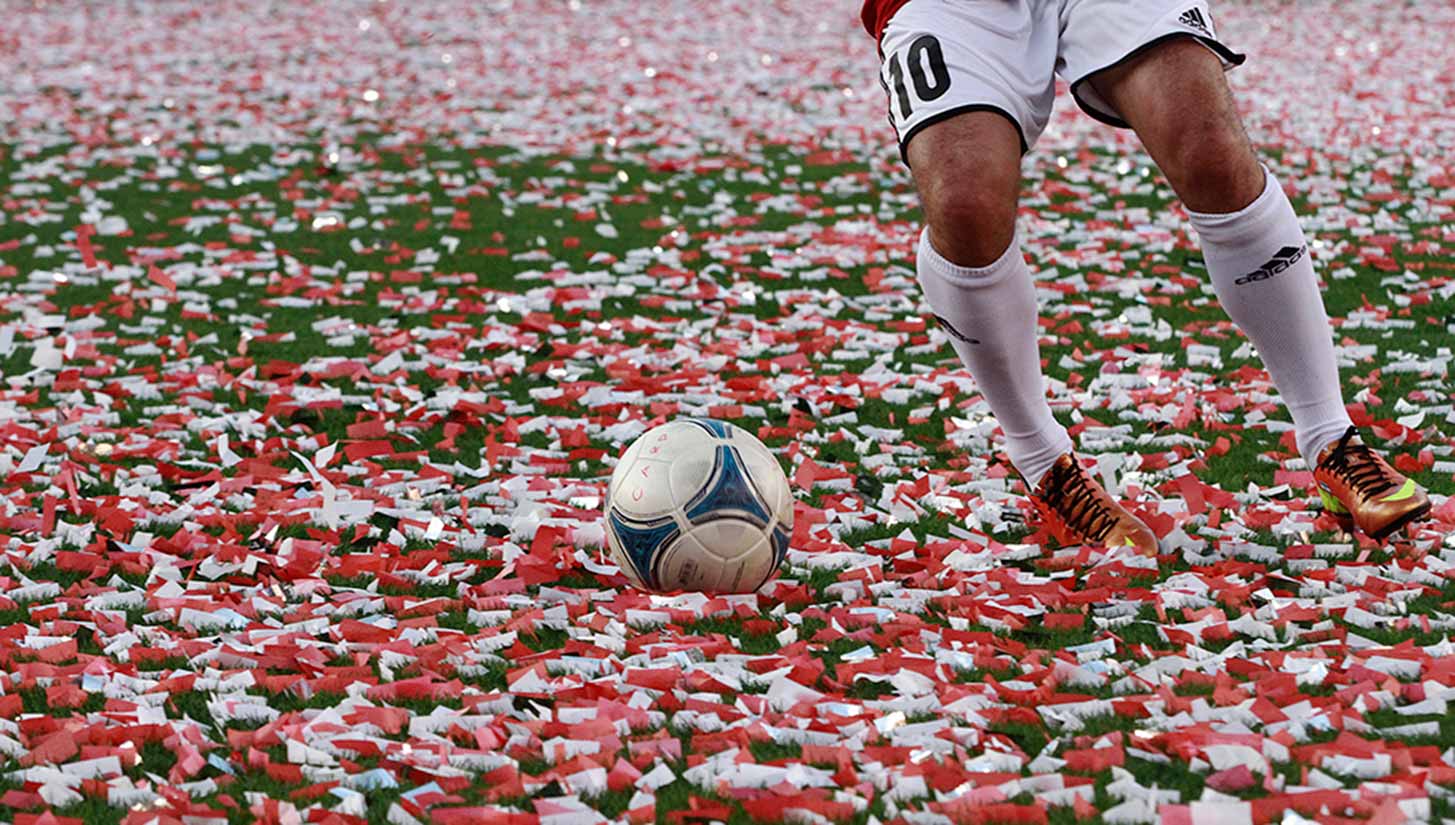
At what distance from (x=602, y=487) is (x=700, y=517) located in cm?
145

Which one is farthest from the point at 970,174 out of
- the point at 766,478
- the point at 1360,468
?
the point at 1360,468

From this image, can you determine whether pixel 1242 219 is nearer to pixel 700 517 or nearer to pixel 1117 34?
pixel 1117 34

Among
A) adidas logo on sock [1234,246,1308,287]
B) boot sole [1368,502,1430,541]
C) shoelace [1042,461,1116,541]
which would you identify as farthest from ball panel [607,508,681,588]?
boot sole [1368,502,1430,541]

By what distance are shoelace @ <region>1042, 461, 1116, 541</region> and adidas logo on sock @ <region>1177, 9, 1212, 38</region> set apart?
134cm

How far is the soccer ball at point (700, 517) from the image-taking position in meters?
4.76

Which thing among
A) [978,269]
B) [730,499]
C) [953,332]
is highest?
[978,269]

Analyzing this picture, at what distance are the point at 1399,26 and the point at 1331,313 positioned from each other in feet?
50.5

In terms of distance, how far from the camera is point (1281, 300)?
198 inches

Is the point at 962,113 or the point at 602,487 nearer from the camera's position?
the point at 962,113

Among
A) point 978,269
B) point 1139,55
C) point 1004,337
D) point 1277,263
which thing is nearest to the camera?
point 1139,55

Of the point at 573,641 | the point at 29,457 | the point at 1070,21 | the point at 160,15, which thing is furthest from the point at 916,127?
the point at 160,15

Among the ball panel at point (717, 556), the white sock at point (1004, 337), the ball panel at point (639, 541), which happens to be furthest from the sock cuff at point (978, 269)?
the ball panel at point (639, 541)

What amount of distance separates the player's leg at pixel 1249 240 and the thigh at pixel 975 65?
20cm

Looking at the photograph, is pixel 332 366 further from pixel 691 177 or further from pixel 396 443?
pixel 691 177
